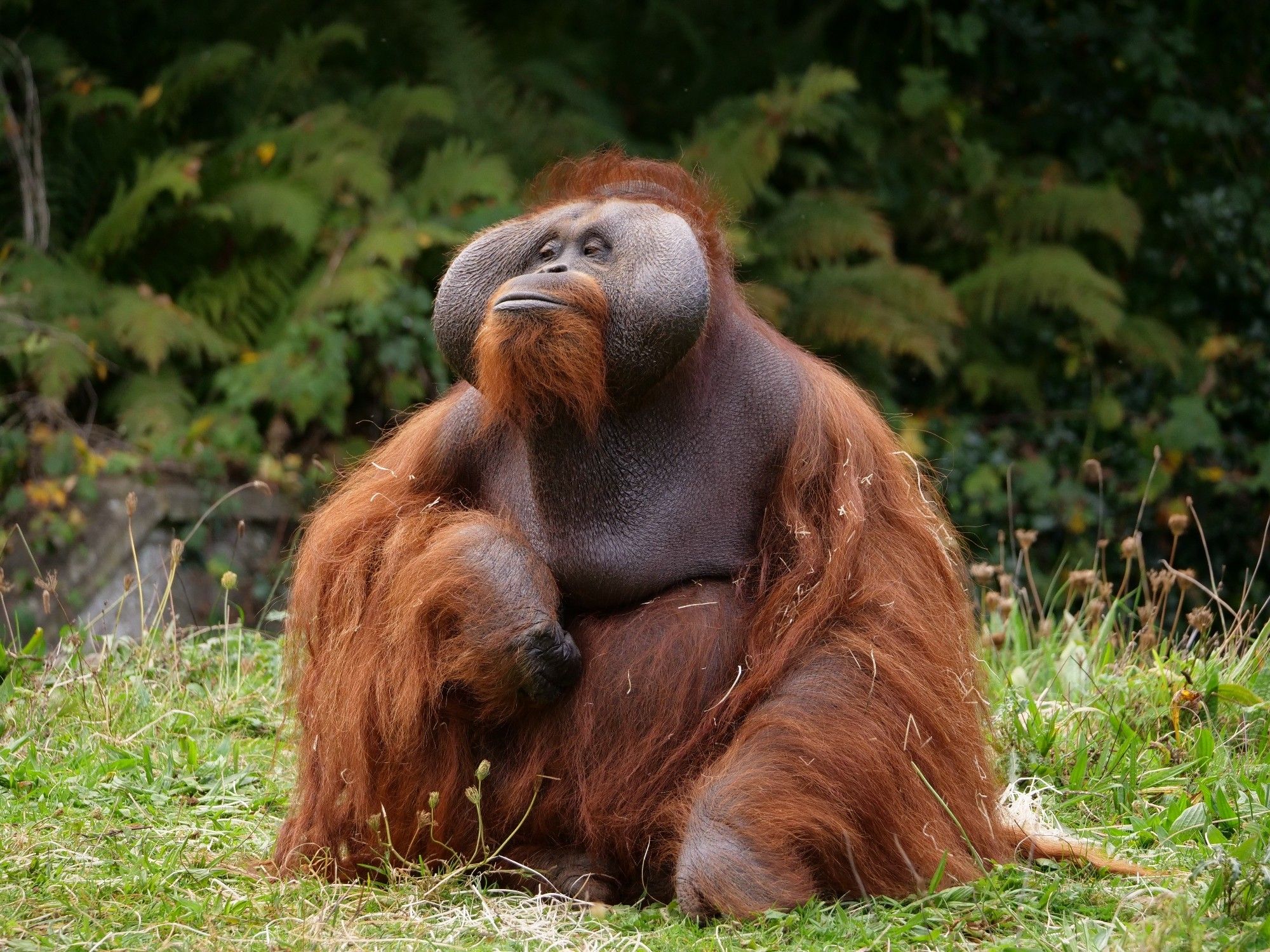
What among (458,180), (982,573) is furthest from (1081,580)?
(458,180)

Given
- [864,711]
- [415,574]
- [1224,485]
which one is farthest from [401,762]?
[1224,485]

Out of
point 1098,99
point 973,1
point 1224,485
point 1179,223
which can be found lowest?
point 1224,485

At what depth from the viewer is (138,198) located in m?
6.80

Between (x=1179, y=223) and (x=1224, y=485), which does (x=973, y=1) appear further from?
(x=1224, y=485)

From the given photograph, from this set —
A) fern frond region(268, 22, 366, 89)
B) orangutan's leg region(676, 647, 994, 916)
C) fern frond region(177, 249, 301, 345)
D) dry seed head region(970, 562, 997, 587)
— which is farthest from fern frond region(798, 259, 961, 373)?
orangutan's leg region(676, 647, 994, 916)

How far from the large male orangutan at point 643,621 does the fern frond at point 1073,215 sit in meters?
5.11

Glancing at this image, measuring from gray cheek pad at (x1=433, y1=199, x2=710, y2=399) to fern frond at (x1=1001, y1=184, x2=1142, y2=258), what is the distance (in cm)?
529

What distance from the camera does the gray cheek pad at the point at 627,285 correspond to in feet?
8.83

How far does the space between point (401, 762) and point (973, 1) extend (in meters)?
6.63

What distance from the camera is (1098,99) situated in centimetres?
840

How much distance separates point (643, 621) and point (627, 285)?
1.98 feet

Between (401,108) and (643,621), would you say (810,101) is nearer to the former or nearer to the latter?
(401,108)

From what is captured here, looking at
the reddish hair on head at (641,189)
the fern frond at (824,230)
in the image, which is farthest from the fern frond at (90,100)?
the reddish hair on head at (641,189)

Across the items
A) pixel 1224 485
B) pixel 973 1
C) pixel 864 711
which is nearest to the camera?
pixel 864 711
